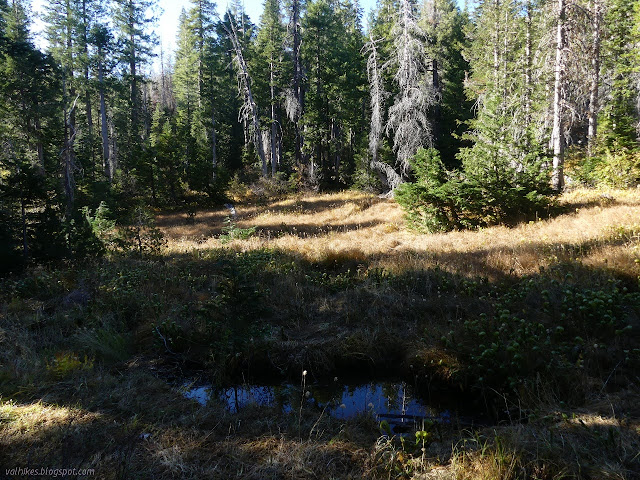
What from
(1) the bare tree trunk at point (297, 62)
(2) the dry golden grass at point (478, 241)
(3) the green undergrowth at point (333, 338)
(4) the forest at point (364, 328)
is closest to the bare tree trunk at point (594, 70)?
Answer: (4) the forest at point (364, 328)

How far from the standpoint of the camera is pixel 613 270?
20.5 feet

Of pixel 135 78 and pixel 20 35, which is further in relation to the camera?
pixel 135 78

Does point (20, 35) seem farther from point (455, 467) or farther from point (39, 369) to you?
point (455, 467)

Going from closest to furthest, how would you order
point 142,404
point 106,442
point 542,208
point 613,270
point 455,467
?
point 455,467
point 106,442
point 142,404
point 613,270
point 542,208

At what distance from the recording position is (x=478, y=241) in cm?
965

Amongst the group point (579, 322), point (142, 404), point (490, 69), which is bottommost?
point (142, 404)

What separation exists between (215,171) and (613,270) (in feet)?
71.9

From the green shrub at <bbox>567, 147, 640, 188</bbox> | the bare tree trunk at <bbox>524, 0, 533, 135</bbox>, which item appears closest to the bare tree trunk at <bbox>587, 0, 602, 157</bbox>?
the bare tree trunk at <bbox>524, 0, 533, 135</bbox>

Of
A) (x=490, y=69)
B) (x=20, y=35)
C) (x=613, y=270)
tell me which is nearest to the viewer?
(x=613, y=270)

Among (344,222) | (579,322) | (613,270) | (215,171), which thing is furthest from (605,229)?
(215,171)

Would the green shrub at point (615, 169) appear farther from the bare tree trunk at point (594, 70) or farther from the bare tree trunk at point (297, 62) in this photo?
the bare tree trunk at point (297, 62)

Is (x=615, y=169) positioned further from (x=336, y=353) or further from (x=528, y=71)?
(x=336, y=353)

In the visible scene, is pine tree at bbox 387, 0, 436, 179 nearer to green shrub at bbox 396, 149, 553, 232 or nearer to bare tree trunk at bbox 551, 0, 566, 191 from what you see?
bare tree trunk at bbox 551, 0, 566, 191

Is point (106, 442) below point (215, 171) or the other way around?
below
